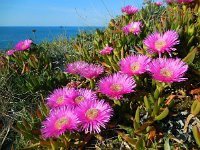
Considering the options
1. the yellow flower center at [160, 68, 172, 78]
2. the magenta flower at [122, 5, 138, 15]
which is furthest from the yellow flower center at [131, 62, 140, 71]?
the magenta flower at [122, 5, 138, 15]

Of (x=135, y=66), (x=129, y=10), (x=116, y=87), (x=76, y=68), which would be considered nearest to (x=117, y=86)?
(x=116, y=87)

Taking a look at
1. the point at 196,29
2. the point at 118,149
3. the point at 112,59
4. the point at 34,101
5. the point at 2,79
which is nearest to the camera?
the point at 118,149

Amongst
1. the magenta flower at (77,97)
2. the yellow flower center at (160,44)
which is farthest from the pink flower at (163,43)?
the magenta flower at (77,97)

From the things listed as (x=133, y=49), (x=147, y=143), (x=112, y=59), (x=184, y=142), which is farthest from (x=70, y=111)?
(x=133, y=49)

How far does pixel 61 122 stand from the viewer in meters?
1.38

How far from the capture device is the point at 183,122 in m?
1.56

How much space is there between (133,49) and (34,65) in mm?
882

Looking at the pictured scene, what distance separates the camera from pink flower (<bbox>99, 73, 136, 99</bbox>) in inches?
58.0

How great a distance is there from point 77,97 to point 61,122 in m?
0.21

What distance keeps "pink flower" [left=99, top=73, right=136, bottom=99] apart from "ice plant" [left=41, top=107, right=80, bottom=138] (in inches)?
7.0

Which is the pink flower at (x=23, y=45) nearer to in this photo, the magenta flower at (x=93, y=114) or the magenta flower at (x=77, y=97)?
the magenta flower at (x=77, y=97)

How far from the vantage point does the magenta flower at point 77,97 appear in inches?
60.0

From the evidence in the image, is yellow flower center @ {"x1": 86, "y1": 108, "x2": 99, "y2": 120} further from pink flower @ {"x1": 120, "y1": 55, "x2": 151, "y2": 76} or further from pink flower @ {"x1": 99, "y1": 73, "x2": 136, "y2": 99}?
pink flower @ {"x1": 120, "y1": 55, "x2": 151, "y2": 76}

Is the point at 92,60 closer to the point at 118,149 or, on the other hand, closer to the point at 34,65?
the point at 34,65
